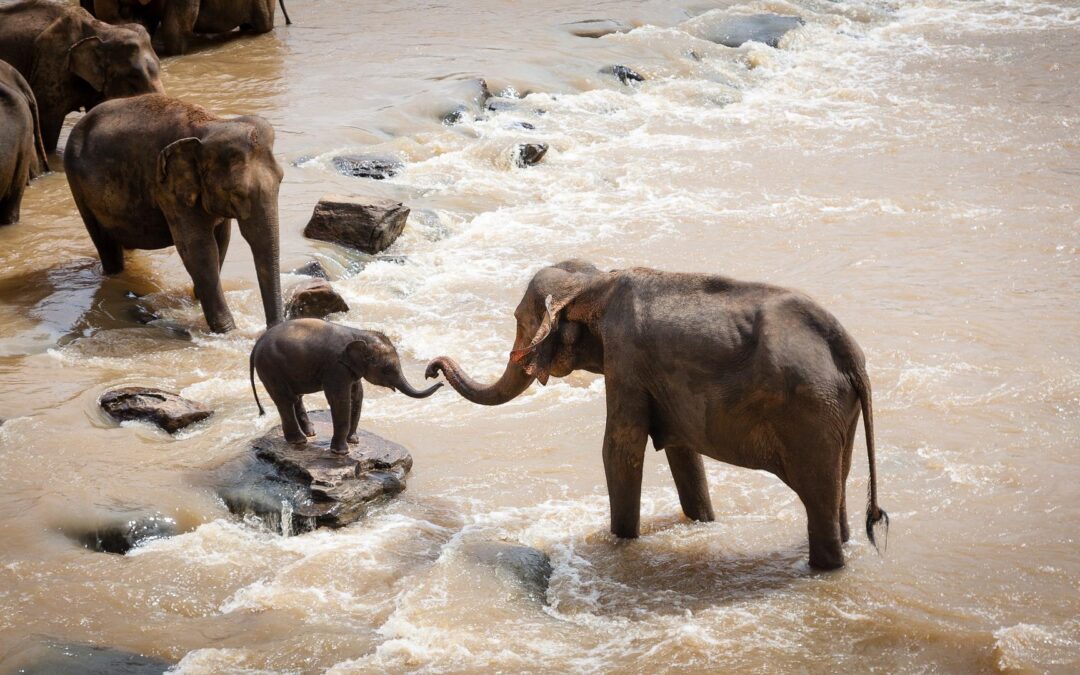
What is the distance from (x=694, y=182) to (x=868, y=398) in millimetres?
9300

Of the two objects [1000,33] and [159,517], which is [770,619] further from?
[1000,33]

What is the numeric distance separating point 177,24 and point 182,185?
10.6 m

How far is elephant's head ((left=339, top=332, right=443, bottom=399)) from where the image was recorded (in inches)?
265

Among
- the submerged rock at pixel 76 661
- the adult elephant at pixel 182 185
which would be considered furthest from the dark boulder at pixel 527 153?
the submerged rock at pixel 76 661

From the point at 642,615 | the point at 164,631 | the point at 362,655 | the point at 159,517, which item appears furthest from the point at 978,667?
the point at 159,517

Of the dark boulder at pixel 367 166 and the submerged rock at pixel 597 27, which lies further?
the submerged rock at pixel 597 27

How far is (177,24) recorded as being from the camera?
18.9 metres

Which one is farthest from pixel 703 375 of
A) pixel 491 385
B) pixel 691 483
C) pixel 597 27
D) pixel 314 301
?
pixel 597 27

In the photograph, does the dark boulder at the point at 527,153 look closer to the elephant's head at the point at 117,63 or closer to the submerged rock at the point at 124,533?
the elephant's head at the point at 117,63

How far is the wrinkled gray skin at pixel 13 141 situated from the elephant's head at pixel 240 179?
2897 mm

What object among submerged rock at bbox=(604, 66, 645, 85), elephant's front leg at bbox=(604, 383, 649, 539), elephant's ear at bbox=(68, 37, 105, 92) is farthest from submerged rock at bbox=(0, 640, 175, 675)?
submerged rock at bbox=(604, 66, 645, 85)

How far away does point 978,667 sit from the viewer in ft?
17.1

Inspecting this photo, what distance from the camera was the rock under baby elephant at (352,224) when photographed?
11.8m

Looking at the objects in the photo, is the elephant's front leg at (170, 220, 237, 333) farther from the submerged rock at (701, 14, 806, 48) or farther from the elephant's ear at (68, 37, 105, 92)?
the submerged rock at (701, 14, 806, 48)
